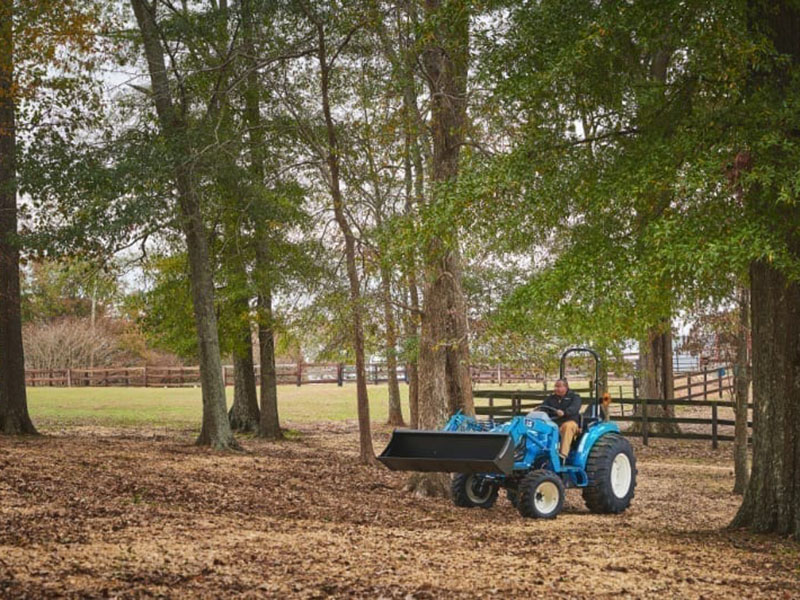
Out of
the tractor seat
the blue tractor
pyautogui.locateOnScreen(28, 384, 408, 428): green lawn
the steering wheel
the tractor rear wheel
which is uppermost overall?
the steering wheel

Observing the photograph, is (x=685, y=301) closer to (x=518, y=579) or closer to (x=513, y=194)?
(x=513, y=194)

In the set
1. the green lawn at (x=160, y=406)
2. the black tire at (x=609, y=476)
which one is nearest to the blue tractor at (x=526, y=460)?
the black tire at (x=609, y=476)

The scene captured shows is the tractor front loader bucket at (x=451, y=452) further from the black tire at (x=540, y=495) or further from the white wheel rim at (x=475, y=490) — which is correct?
the white wheel rim at (x=475, y=490)

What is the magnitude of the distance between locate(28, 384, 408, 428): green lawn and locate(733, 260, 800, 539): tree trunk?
61.0 feet

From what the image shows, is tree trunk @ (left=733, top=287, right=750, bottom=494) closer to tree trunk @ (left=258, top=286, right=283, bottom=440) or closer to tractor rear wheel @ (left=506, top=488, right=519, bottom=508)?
tractor rear wheel @ (left=506, top=488, right=519, bottom=508)

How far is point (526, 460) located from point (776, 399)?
3002 mm

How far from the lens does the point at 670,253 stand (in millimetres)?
8383

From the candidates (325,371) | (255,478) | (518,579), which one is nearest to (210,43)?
(255,478)

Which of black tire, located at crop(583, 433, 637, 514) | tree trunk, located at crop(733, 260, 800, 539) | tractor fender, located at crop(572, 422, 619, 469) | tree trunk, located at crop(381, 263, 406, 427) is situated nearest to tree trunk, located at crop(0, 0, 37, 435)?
tree trunk, located at crop(381, 263, 406, 427)

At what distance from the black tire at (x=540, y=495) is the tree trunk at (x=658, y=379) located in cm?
1222

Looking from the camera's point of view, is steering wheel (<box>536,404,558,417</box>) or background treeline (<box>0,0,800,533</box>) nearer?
background treeline (<box>0,0,800,533</box>)

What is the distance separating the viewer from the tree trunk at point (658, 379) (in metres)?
23.6

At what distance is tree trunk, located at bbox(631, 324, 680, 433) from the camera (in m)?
23.6

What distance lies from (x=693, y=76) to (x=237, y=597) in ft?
22.5
